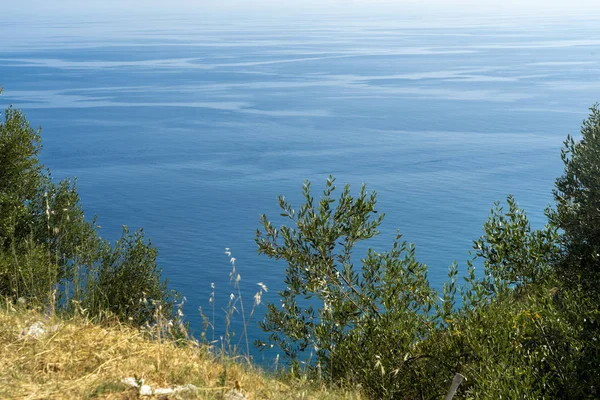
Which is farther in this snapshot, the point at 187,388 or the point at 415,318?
the point at 415,318

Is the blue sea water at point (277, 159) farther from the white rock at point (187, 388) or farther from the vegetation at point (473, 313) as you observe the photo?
the white rock at point (187, 388)

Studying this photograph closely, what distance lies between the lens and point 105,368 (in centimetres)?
690

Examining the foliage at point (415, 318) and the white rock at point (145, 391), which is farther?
the foliage at point (415, 318)

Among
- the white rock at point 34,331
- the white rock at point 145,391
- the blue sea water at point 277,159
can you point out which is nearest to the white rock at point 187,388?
the white rock at point 145,391

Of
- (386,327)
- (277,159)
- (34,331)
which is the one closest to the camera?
(34,331)

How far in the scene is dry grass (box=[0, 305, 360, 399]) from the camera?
626 centimetres

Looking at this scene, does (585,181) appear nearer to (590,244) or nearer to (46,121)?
(590,244)

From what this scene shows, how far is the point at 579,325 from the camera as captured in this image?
460 inches

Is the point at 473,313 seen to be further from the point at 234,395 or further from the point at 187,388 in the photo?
the point at 187,388

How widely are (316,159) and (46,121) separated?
6559cm

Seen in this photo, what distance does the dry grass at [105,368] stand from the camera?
626cm

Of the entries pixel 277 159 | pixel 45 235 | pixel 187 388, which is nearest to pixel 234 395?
pixel 187 388

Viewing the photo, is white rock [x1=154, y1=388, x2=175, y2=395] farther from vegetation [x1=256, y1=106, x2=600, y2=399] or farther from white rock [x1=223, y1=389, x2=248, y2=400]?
vegetation [x1=256, y1=106, x2=600, y2=399]

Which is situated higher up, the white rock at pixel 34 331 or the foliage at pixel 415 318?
the white rock at pixel 34 331
